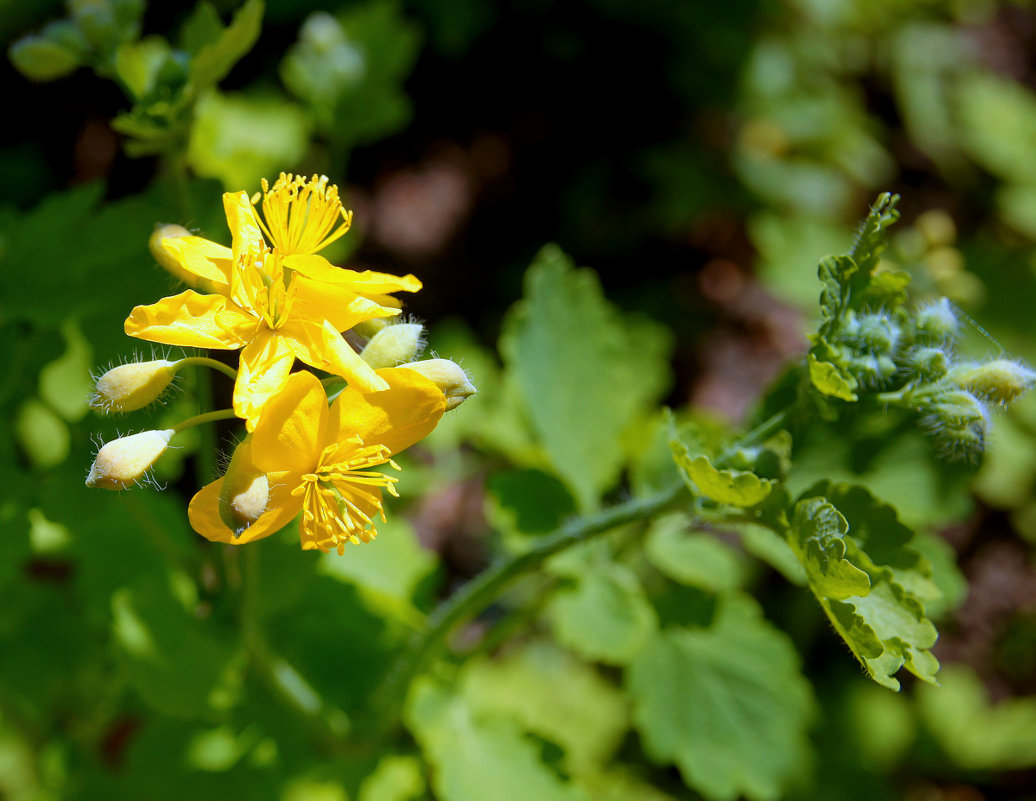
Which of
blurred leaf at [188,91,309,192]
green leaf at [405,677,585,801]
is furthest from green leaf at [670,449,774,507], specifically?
blurred leaf at [188,91,309,192]

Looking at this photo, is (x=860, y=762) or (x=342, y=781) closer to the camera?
(x=342, y=781)

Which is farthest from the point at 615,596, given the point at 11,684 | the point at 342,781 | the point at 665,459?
the point at 11,684

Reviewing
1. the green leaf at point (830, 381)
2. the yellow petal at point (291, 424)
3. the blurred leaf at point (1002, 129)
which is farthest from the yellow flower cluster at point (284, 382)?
the blurred leaf at point (1002, 129)

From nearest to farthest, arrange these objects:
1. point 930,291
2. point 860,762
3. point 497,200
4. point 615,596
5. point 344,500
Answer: point 344,500, point 615,596, point 930,291, point 860,762, point 497,200

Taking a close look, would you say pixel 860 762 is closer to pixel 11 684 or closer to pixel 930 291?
pixel 930 291

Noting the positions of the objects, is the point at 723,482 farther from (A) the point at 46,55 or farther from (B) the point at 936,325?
(A) the point at 46,55

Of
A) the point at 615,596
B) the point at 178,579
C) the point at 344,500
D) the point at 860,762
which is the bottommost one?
the point at 860,762
